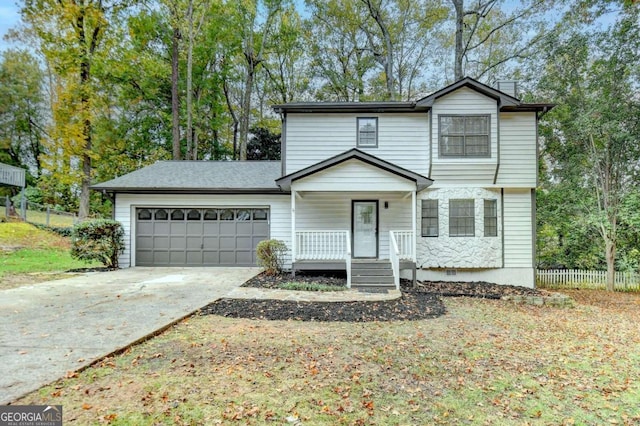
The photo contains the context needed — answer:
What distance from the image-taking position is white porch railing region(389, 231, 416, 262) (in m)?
10.3

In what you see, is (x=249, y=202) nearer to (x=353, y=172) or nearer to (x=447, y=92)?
(x=353, y=172)

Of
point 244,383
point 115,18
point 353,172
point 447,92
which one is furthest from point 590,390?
point 115,18

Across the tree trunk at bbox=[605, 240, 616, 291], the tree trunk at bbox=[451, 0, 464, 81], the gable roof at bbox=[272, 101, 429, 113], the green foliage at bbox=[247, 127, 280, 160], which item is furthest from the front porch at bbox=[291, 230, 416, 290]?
the green foliage at bbox=[247, 127, 280, 160]

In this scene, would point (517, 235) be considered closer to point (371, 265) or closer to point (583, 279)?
point (371, 265)

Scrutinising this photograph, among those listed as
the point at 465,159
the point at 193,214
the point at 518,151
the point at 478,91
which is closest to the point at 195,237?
the point at 193,214

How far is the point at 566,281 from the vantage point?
14680 millimetres

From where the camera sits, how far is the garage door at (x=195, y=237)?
12.6 metres

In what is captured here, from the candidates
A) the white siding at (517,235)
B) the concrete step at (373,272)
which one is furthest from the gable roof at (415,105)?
the concrete step at (373,272)

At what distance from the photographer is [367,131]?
39.3ft

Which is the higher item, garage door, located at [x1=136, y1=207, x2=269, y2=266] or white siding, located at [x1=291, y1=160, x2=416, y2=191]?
white siding, located at [x1=291, y1=160, x2=416, y2=191]

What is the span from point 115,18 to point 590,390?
23607 millimetres

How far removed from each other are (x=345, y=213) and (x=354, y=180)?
1.89 m

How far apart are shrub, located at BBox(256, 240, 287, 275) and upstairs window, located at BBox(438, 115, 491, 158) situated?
239 inches

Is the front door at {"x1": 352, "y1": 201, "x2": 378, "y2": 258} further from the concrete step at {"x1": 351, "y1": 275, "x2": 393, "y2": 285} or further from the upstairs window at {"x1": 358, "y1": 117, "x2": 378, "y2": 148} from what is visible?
the concrete step at {"x1": 351, "y1": 275, "x2": 393, "y2": 285}
